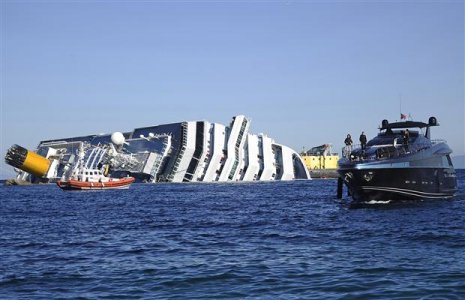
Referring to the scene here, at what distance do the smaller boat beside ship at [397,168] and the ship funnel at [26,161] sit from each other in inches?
3143

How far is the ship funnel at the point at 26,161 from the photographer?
105875 mm

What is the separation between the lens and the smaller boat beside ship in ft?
128

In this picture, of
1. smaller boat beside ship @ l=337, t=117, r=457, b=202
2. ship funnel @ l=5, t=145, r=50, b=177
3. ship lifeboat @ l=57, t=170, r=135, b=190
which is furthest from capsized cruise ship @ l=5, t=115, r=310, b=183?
smaller boat beside ship @ l=337, t=117, r=457, b=202

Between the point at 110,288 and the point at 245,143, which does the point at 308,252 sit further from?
the point at 245,143

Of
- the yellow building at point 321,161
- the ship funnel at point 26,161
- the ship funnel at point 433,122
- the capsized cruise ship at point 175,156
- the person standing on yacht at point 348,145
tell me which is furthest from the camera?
the yellow building at point 321,161

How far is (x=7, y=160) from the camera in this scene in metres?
106

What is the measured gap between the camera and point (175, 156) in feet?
341

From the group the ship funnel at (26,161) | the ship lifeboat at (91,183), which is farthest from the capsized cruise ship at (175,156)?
the ship lifeboat at (91,183)

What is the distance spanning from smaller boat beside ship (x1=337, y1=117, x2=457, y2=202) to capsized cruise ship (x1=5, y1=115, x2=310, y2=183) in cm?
6166

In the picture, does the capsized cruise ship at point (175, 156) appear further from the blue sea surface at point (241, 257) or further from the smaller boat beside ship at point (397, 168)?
the blue sea surface at point (241, 257)

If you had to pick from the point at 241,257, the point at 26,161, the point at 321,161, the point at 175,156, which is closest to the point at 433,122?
the point at 241,257

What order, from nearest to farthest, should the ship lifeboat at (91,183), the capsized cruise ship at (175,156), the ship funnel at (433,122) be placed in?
the ship funnel at (433,122)
the ship lifeboat at (91,183)
the capsized cruise ship at (175,156)

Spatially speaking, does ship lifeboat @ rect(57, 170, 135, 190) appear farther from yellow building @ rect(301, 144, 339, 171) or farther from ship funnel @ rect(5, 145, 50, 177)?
yellow building @ rect(301, 144, 339, 171)

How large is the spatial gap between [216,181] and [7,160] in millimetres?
40301
